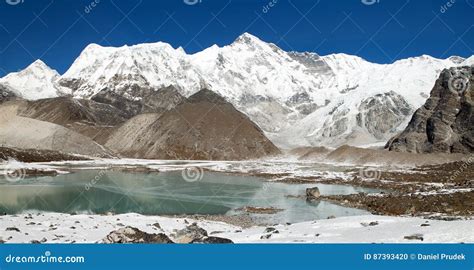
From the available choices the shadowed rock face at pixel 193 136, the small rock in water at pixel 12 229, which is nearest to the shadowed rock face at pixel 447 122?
the shadowed rock face at pixel 193 136

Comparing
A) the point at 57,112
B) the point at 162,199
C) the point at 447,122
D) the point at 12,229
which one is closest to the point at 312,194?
the point at 162,199

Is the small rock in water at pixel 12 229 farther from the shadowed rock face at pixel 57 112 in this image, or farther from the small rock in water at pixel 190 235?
the shadowed rock face at pixel 57 112

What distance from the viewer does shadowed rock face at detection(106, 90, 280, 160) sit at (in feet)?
338

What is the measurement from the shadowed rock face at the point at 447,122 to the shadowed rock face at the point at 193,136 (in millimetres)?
30182

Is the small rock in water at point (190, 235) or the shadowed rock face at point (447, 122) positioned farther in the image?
the shadowed rock face at point (447, 122)

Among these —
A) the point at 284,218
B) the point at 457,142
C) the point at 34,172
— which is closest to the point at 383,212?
the point at 284,218

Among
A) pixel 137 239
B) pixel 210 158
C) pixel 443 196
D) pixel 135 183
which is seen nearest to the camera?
pixel 137 239

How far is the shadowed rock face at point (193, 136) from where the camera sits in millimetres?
103000

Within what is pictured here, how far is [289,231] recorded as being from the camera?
46.7 feet

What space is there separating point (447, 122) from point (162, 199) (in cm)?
7593

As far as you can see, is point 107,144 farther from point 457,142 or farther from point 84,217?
point 84,217

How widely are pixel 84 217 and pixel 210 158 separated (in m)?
83.2

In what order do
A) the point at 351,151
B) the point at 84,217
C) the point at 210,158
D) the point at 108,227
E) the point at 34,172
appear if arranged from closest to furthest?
the point at 108,227 → the point at 84,217 → the point at 34,172 → the point at 351,151 → the point at 210,158

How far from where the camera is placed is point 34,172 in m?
50.4
